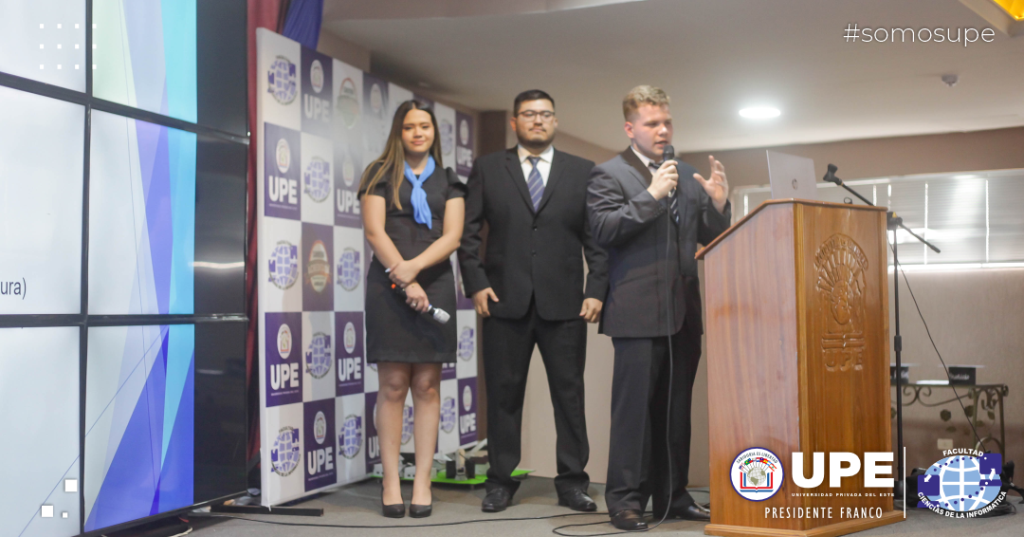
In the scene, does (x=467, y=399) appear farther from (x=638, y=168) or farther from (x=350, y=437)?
Answer: (x=638, y=168)

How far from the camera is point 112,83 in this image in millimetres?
2619

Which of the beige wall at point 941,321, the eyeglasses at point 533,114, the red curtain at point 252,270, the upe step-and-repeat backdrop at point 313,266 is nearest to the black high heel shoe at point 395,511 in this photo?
the upe step-and-repeat backdrop at point 313,266

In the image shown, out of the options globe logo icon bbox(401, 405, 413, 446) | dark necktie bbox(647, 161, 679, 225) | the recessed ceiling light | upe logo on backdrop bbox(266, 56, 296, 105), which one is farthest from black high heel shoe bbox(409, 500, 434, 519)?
the recessed ceiling light

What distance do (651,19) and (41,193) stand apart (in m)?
2.70

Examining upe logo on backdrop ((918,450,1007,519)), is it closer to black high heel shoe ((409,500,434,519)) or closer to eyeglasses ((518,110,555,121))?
black high heel shoe ((409,500,434,519))

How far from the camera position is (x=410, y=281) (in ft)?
9.96

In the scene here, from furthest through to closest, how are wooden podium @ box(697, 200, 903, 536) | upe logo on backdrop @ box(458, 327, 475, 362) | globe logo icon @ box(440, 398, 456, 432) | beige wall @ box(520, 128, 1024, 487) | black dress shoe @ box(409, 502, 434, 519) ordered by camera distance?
beige wall @ box(520, 128, 1024, 487) → upe logo on backdrop @ box(458, 327, 475, 362) → globe logo icon @ box(440, 398, 456, 432) → black dress shoe @ box(409, 502, 434, 519) → wooden podium @ box(697, 200, 903, 536)

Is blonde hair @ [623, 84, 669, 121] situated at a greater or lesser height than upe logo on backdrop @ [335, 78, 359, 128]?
lesser

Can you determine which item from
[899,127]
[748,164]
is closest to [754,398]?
[899,127]

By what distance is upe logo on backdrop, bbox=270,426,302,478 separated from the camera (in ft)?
10.8

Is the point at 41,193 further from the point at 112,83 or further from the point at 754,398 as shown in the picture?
the point at 754,398

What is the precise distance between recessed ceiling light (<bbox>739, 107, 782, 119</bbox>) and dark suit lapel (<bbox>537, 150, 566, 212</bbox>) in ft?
9.81

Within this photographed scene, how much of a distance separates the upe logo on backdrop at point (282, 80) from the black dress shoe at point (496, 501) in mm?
1812

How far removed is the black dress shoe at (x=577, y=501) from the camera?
10.1 feet
